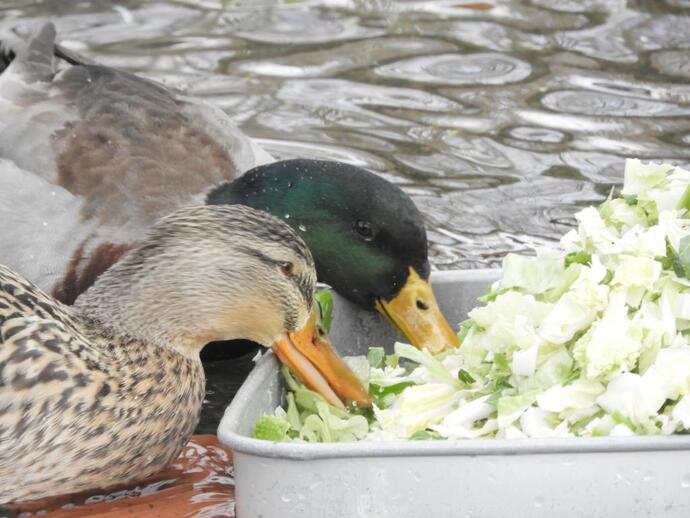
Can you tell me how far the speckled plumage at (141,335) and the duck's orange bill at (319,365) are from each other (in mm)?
39

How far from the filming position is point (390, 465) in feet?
9.80

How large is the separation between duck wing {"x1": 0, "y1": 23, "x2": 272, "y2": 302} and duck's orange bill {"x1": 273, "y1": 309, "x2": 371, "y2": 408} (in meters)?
0.91

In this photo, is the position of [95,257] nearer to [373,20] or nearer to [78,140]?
[78,140]

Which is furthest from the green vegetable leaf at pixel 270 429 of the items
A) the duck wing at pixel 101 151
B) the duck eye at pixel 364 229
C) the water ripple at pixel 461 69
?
the water ripple at pixel 461 69

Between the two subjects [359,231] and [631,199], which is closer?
[631,199]

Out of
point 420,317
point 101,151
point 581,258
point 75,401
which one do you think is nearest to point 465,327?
point 581,258

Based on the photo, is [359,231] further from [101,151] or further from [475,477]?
[475,477]

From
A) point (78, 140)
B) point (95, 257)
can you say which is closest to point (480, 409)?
point (95, 257)

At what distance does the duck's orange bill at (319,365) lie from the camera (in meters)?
3.65

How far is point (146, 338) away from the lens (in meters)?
3.87

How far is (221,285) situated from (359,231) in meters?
0.69

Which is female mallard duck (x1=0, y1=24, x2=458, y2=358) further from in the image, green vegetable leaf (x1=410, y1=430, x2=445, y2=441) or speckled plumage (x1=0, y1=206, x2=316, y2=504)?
green vegetable leaf (x1=410, y1=430, x2=445, y2=441)

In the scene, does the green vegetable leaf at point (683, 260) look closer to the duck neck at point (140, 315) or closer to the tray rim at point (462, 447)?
the tray rim at point (462, 447)

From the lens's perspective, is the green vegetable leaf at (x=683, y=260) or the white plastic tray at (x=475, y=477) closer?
the white plastic tray at (x=475, y=477)
